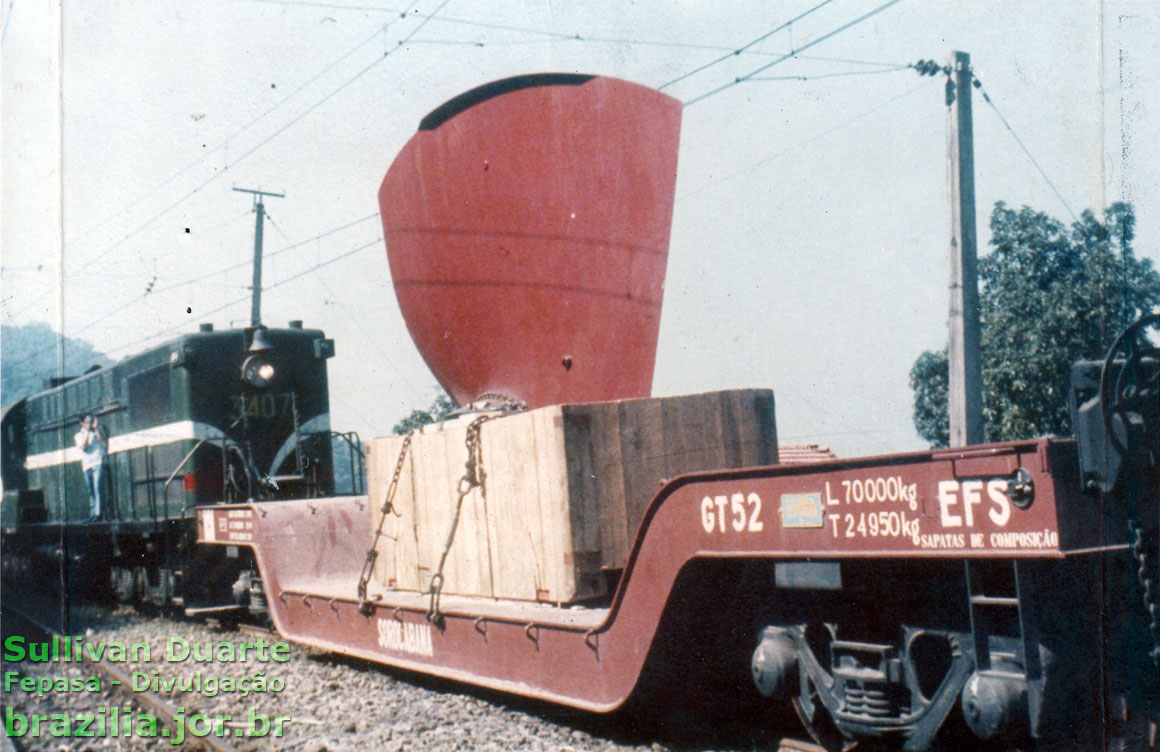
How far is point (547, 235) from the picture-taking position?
638 centimetres

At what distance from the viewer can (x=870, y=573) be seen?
4.13 m

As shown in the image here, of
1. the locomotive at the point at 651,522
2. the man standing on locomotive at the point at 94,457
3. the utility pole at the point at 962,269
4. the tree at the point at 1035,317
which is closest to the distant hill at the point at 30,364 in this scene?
the man standing on locomotive at the point at 94,457

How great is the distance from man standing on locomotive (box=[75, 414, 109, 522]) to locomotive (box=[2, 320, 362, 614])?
11cm

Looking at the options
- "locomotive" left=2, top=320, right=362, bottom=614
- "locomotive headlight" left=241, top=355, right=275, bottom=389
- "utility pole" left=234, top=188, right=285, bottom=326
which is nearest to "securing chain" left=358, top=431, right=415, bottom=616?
"locomotive" left=2, top=320, right=362, bottom=614

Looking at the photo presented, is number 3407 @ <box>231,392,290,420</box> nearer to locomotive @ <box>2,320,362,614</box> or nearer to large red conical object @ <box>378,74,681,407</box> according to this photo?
locomotive @ <box>2,320,362,614</box>

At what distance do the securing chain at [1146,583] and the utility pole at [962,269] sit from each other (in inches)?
271

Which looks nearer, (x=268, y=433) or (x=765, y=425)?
(x=765, y=425)

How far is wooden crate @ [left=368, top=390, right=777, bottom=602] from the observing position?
547 centimetres

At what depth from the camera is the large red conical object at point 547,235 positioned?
636 cm

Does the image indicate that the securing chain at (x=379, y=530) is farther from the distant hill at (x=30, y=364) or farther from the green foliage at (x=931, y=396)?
the green foliage at (x=931, y=396)

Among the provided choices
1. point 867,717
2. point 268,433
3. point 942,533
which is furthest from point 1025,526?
point 268,433

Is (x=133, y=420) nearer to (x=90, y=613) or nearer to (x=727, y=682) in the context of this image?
(x=90, y=613)

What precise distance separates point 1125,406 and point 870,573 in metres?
1.29

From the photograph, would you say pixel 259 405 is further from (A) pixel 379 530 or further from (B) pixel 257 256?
(B) pixel 257 256
